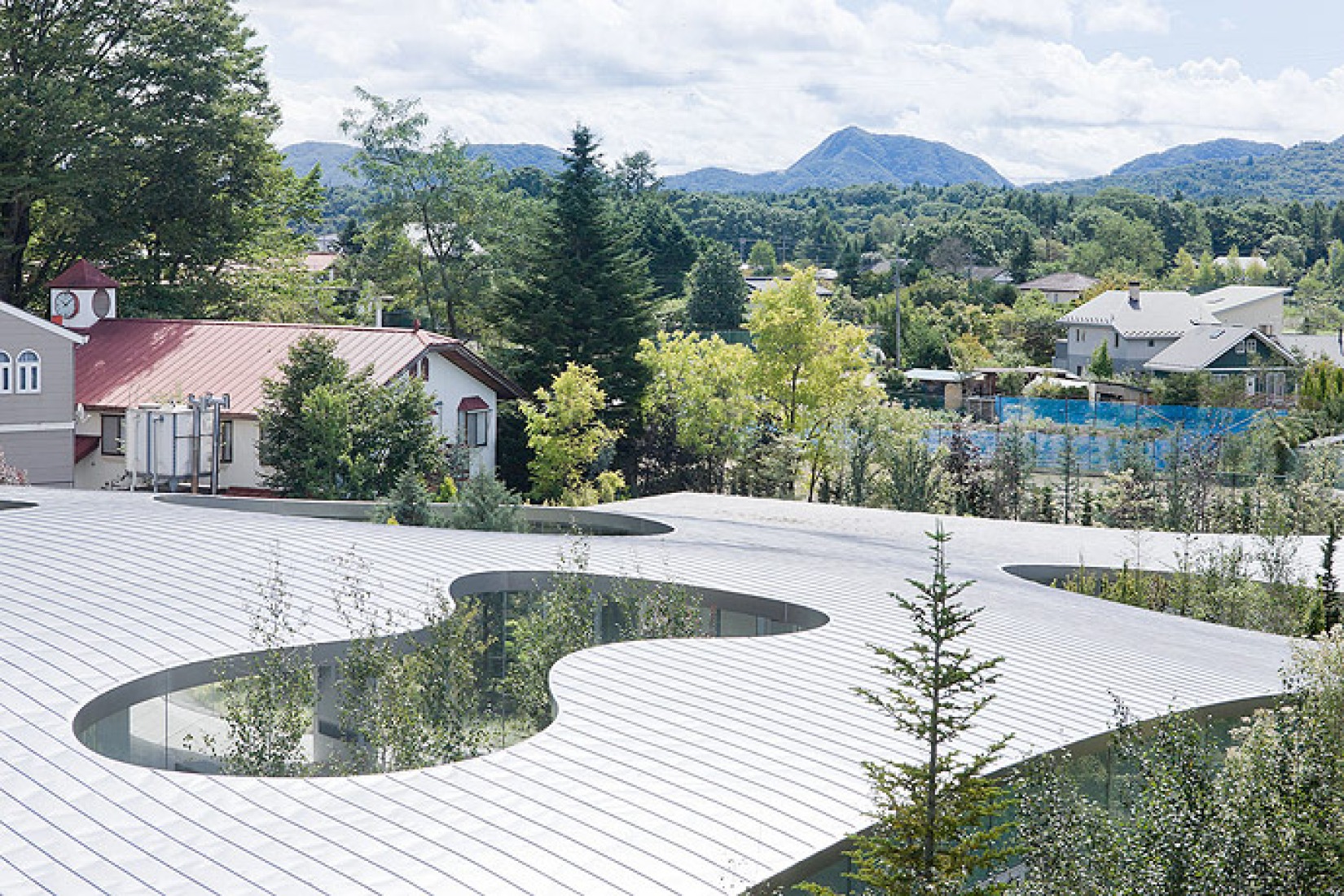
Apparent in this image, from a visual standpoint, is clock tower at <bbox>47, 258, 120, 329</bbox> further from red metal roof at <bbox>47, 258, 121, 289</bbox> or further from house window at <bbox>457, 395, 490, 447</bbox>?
house window at <bbox>457, 395, 490, 447</bbox>

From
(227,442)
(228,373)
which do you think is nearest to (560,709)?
(227,442)

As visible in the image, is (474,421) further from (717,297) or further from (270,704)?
(717,297)

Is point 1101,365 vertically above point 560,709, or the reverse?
point 1101,365

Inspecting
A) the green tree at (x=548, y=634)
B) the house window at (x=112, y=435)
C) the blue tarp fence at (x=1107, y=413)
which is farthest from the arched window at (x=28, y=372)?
the blue tarp fence at (x=1107, y=413)

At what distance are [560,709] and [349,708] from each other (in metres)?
1.64

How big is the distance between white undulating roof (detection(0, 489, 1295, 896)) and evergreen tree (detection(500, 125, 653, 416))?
19114 mm

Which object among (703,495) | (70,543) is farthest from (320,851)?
(703,495)

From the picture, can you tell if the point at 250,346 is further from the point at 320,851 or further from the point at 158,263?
the point at 320,851

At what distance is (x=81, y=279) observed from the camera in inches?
1296

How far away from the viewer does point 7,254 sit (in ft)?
120

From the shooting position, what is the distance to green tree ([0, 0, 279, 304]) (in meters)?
35.0

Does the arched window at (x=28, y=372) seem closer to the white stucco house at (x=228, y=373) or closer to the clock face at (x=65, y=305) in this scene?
the white stucco house at (x=228, y=373)

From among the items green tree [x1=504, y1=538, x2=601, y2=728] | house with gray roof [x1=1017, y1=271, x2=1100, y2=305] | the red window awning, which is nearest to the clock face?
the red window awning

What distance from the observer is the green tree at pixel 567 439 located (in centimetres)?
2948
